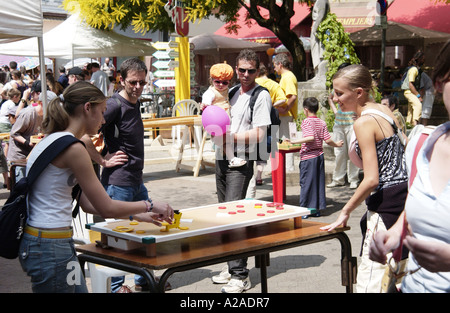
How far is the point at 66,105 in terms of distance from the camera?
3389 millimetres

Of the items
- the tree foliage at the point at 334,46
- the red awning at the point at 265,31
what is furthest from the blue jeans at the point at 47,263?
the red awning at the point at 265,31

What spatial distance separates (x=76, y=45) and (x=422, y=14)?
11.8 m

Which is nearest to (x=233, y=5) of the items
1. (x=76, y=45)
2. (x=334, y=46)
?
(x=76, y=45)

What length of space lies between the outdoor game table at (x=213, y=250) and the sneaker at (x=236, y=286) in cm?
121

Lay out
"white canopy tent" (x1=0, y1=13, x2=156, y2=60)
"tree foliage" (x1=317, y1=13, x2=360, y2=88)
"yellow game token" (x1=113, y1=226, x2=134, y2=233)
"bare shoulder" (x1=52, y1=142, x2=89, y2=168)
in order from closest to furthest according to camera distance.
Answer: "bare shoulder" (x1=52, y1=142, x2=89, y2=168) → "yellow game token" (x1=113, y1=226, x2=134, y2=233) → "tree foliage" (x1=317, y1=13, x2=360, y2=88) → "white canopy tent" (x1=0, y1=13, x2=156, y2=60)

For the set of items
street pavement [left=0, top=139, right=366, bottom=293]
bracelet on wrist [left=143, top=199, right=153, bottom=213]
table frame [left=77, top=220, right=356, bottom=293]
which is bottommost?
street pavement [left=0, top=139, right=366, bottom=293]

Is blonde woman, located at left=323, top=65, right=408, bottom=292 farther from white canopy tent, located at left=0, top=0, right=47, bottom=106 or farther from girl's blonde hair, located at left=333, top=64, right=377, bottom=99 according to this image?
white canopy tent, located at left=0, top=0, right=47, bottom=106

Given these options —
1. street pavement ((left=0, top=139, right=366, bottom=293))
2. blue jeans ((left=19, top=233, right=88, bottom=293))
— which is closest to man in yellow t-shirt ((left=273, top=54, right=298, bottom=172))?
street pavement ((left=0, top=139, right=366, bottom=293))

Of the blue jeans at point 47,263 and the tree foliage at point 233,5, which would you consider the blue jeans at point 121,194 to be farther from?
the tree foliage at point 233,5

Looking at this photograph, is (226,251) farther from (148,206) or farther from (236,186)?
(236,186)

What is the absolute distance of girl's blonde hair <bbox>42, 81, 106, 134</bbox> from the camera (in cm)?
336

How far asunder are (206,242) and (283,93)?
19.5ft
